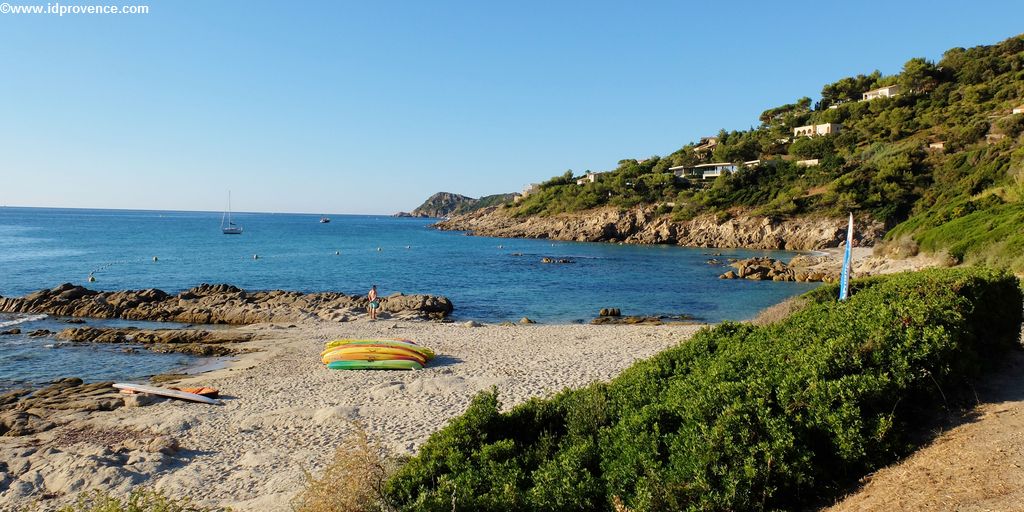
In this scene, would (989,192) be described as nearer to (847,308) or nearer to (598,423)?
(847,308)

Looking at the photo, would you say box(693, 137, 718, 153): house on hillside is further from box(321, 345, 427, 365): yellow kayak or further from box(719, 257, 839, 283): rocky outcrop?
box(321, 345, 427, 365): yellow kayak

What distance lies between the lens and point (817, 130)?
9519cm

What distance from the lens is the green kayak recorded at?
1644cm

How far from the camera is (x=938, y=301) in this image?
7.86 metres

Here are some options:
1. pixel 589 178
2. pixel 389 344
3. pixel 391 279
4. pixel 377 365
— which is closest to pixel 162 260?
pixel 391 279

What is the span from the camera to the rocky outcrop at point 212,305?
26922 mm

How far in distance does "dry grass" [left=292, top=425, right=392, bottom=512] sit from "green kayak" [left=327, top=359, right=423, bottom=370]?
10940mm

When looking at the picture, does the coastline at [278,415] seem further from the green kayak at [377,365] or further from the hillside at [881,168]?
the hillside at [881,168]

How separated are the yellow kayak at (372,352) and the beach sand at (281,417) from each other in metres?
0.51

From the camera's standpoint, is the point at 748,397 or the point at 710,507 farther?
the point at 748,397

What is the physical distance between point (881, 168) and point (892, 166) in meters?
1.25

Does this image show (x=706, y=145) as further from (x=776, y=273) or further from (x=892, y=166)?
(x=776, y=273)

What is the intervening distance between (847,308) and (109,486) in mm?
11983

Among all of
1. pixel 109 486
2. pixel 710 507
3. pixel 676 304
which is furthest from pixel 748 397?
pixel 676 304
